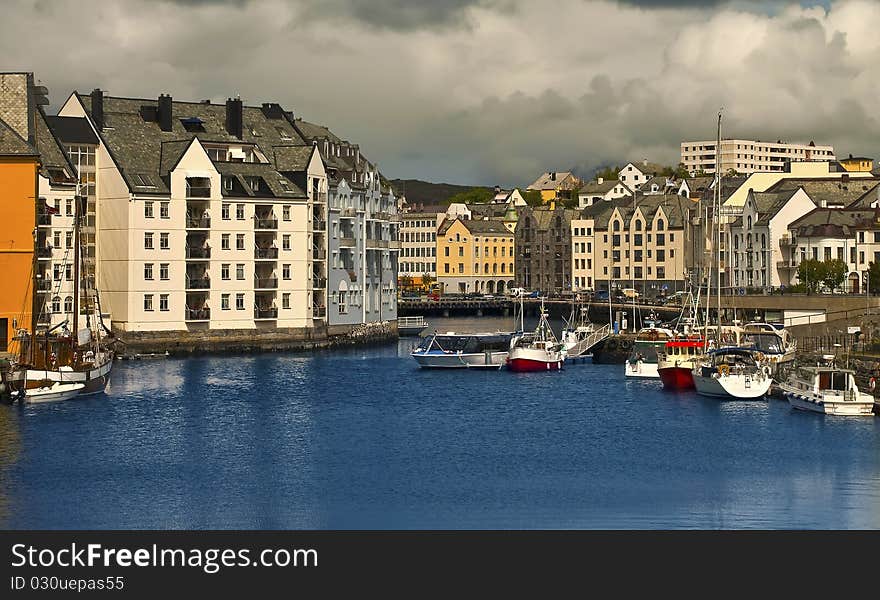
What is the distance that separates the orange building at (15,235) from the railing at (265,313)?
2780cm

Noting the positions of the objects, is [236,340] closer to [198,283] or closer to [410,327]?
[198,283]

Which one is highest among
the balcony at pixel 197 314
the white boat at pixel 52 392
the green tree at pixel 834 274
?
the green tree at pixel 834 274

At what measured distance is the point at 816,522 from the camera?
137 feet

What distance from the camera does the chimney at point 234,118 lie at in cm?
11244

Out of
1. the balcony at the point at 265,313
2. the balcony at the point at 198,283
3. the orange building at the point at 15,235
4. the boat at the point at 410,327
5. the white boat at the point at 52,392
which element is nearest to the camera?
the white boat at the point at 52,392

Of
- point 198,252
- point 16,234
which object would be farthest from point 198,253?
point 16,234

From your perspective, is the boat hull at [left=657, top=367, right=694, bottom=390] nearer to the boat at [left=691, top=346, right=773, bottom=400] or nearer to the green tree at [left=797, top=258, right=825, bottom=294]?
the boat at [left=691, top=346, right=773, bottom=400]

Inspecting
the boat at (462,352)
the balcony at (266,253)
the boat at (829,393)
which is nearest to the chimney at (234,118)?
the balcony at (266,253)

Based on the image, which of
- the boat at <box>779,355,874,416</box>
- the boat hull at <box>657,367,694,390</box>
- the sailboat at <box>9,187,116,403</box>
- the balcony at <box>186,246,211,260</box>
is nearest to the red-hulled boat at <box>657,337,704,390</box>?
the boat hull at <box>657,367,694,390</box>

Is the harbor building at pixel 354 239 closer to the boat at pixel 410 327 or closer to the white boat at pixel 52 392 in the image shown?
the boat at pixel 410 327

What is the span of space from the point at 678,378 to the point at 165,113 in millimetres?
46882

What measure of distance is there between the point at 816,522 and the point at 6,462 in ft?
84.6
